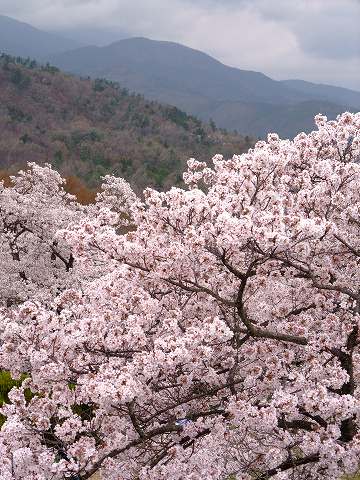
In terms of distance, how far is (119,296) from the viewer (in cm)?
862

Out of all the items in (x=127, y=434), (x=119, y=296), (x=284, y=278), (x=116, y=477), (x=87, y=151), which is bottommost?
(x=116, y=477)

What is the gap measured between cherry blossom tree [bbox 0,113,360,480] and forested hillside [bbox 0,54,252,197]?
84051 millimetres

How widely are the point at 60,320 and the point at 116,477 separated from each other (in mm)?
2320

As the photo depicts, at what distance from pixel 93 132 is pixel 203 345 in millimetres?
140170

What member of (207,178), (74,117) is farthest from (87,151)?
(207,178)

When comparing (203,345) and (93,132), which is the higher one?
(93,132)

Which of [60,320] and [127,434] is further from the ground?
[60,320]

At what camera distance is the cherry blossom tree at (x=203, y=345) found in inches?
278

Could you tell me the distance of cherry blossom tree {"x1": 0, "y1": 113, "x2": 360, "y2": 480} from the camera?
278 inches

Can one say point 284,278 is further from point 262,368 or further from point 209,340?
point 209,340

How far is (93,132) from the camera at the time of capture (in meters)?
143

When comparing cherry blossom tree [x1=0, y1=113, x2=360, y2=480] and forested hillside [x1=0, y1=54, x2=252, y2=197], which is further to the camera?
forested hillside [x1=0, y1=54, x2=252, y2=197]

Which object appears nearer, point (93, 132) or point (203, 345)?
point (203, 345)

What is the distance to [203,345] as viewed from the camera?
7.17 meters
